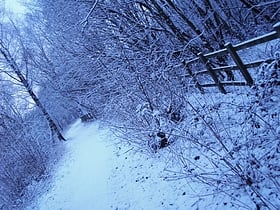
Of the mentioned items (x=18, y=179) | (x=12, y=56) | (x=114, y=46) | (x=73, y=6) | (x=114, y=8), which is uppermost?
(x=12, y=56)

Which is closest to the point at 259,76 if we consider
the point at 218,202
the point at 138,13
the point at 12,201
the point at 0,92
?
the point at 218,202

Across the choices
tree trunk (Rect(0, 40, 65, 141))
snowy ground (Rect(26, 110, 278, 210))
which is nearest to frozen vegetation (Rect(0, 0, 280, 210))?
snowy ground (Rect(26, 110, 278, 210))

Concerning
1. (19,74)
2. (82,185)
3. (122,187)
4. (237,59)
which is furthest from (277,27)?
(19,74)

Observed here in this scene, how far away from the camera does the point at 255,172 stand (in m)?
3.41

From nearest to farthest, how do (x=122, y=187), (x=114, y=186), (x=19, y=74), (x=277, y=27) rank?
(x=277, y=27), (x=122, y=187), (x=114, y=186), (x=19, y=74)

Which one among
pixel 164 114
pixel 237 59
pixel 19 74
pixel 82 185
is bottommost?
pixel 82 185

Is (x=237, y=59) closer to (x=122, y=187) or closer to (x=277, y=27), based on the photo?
→ (x=277, y=27)

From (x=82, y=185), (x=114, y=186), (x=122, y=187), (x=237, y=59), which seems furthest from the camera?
(x=82, y=185)

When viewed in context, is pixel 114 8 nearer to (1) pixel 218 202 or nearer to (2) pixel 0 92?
(1) pixel 218 202

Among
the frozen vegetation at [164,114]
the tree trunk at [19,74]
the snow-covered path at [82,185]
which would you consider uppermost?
the tree trunk at [19,74]

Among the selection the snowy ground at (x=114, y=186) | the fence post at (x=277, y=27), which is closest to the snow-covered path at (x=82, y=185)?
the snowy ground at (x=114, y=186)

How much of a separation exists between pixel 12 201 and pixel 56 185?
3.05 m

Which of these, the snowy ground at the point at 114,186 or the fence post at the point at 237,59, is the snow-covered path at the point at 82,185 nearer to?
the snowy ground at the point at 114,186

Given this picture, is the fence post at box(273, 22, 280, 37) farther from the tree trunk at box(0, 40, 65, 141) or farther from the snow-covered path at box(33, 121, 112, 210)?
the tree trunk at box(0, 40, 65, 141)
